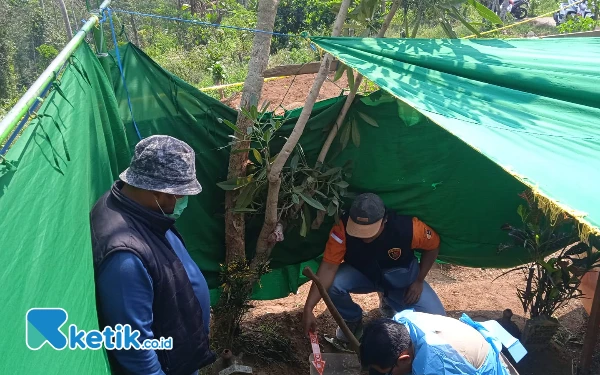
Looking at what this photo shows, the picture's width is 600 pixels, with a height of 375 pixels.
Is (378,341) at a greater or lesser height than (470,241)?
greater

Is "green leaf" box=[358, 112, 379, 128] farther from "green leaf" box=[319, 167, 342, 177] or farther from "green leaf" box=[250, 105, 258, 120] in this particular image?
"green leaf" box=[250, 105, 258, 120]

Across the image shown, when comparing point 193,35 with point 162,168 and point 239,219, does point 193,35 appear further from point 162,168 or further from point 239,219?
point 162,168

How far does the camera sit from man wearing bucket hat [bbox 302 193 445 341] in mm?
2836

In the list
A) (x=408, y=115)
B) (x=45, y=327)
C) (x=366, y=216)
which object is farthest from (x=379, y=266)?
(x=45, y=327)

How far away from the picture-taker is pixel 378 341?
180 cm

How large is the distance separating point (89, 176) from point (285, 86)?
24.2ft

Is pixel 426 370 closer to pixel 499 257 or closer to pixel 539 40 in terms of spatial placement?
pixel 499 257

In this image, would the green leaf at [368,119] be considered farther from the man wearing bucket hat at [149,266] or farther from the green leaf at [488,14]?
the man wearing bucket hat at [149,266]

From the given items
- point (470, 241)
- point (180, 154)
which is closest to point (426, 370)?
point (180, 154)

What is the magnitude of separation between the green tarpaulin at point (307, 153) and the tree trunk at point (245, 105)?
0.11 meters

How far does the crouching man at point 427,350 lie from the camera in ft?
5.84

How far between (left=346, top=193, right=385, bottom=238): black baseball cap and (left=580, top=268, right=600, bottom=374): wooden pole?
3.98 feet

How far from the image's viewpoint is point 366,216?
105 inches

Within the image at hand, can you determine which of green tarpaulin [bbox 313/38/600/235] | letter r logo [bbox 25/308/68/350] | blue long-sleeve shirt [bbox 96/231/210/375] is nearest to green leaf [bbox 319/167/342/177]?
green tarpaulin [bbox 313/38/600/235]
